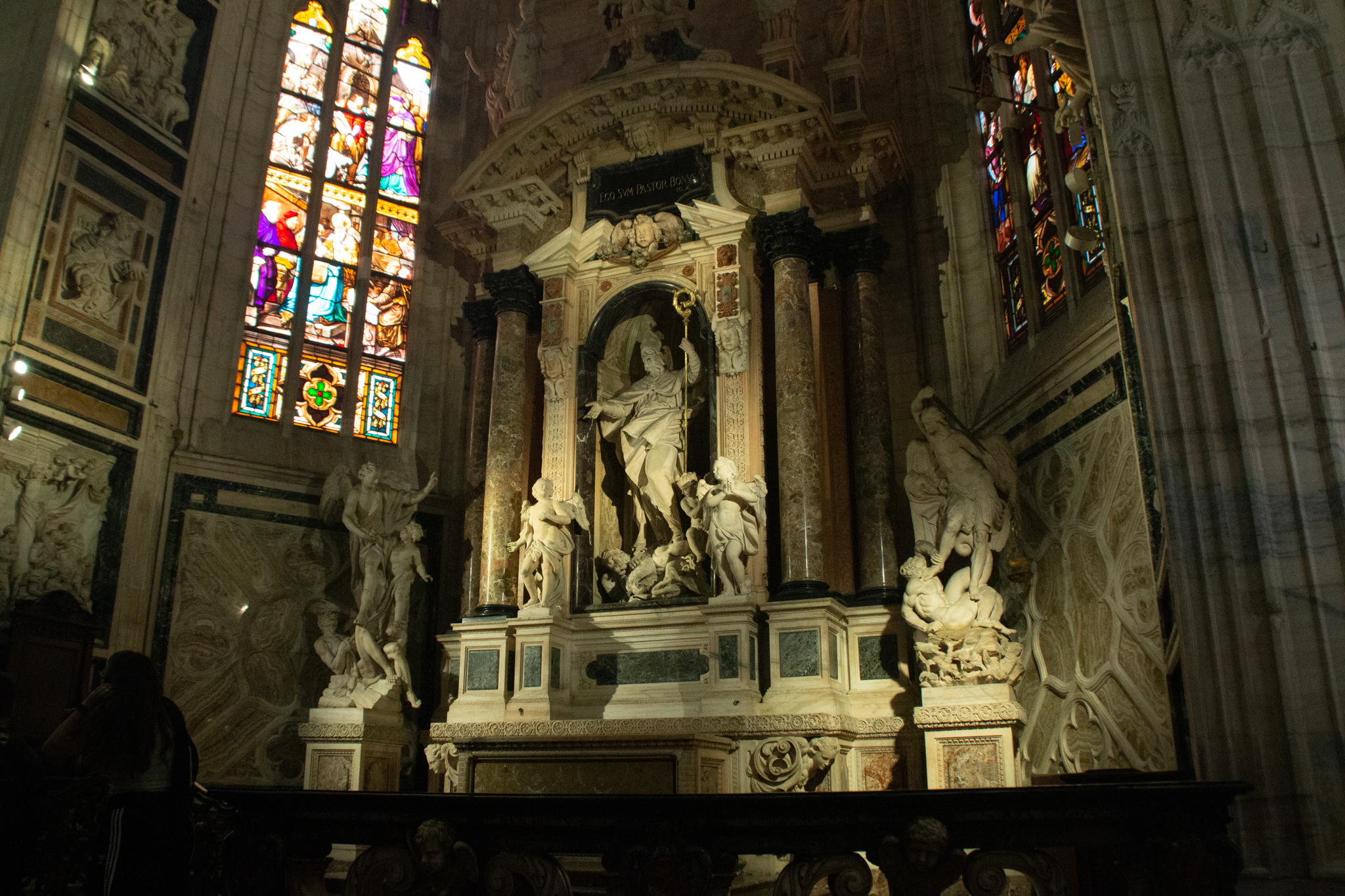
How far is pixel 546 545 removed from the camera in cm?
988

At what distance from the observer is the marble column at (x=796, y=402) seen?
9234mm

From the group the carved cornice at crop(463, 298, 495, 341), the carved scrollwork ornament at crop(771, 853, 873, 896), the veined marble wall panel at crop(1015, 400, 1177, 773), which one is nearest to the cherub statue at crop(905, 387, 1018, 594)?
the veined marble wall panel at crop(1015, 400, 1177, 773)

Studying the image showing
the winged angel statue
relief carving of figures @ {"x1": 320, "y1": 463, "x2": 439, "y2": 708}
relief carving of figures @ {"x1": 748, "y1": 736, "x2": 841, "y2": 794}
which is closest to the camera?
the winged angel statue

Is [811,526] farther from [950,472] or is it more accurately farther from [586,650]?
[586,650]

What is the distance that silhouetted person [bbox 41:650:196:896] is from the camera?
397 centimetres

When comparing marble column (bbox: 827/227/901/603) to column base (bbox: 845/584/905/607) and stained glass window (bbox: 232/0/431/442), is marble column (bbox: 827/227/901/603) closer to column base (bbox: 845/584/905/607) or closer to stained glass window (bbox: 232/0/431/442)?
column base (bbox: 845/584/905/607)

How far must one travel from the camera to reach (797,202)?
1031 centimetres

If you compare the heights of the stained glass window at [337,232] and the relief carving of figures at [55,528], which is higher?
the stained glass window at [337,232]

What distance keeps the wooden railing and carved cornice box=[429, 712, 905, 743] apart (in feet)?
13.5

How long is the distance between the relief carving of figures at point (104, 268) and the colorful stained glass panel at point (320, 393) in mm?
1935

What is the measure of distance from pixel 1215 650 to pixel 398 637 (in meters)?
7.71

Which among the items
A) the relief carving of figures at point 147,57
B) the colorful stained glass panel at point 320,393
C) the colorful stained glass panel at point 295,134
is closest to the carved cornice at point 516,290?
the colorful stained glass panel at point 320,393

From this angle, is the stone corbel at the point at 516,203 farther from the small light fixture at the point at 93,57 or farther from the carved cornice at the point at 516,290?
the small light fixture at the point at 93,57

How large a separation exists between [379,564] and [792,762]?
449 centimetres
